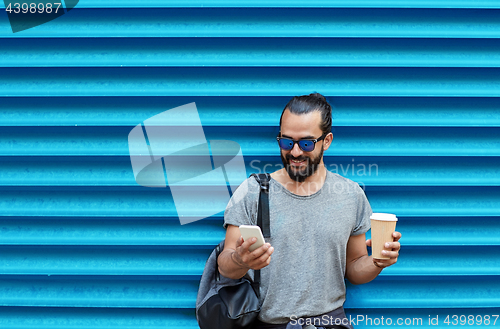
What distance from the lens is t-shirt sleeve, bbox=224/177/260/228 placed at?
1.94m

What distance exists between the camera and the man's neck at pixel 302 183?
2.05 meters

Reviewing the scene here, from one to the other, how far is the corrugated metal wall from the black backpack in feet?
1.38

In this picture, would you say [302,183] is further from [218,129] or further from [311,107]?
[218,129]

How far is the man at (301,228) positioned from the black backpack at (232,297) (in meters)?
0.04

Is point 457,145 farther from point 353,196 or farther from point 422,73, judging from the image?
point 353,196

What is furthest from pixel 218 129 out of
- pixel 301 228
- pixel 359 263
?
pixel 359 263

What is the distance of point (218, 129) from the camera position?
241 cm

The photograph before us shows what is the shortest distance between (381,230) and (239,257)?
68 centimetres

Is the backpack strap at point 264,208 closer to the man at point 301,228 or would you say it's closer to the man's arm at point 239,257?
the man at point 301,228

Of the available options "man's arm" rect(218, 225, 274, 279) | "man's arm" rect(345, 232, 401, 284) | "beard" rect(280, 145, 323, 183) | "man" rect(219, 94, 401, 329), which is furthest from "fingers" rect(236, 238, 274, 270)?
"man's arm" rect(345, 232, 401, 284)

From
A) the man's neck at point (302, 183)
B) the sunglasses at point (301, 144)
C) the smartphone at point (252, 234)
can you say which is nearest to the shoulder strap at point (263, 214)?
the man's neck at point (302, 183)

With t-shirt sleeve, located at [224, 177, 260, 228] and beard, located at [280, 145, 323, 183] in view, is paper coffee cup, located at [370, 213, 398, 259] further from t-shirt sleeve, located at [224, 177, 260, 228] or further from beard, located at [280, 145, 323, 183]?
t-shirt sleeve, located at [224, 177, 260, 228]

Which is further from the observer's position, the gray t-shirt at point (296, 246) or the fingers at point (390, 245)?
the gray t-shirt at point (296, 246)

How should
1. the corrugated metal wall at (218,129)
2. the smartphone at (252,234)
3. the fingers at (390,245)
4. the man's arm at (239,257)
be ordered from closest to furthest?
the smartphone at (252,234)
the man's arm at (239,257)
the fingers at (390,245)
the corrugated metal wall at (218,129)
